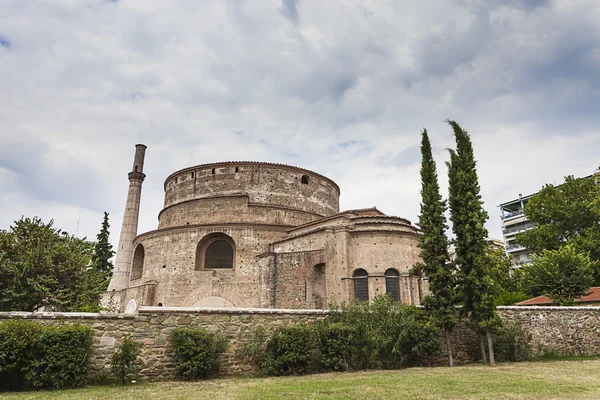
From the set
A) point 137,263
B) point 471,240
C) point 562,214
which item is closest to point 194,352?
point 471,240

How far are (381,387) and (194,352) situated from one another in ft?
14.9

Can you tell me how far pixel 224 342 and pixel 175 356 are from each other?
4.02 feet

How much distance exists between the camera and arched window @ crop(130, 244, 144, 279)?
3039cm

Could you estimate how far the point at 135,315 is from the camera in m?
10.2

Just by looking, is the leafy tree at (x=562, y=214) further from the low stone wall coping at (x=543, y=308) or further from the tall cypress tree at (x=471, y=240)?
the tall cypress tree at (x=471, y=240)

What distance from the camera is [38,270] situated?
18359mm

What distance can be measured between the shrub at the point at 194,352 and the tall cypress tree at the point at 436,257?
7032 millimetres

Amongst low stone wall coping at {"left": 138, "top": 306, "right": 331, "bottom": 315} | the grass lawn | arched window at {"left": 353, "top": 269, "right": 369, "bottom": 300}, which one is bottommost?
the grass lawn

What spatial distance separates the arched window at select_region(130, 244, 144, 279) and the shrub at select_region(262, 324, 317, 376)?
22.3 meters

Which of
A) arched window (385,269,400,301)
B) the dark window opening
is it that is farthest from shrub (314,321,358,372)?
the dark window opening

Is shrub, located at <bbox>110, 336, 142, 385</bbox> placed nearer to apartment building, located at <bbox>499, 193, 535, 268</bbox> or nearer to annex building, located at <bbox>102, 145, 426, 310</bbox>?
annex building, located at <bbox>102, 145, 426, 310</bbox>

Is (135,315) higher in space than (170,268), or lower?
lower

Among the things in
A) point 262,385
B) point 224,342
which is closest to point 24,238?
point 224,342

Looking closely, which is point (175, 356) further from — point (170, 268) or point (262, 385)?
point (170, 268)
